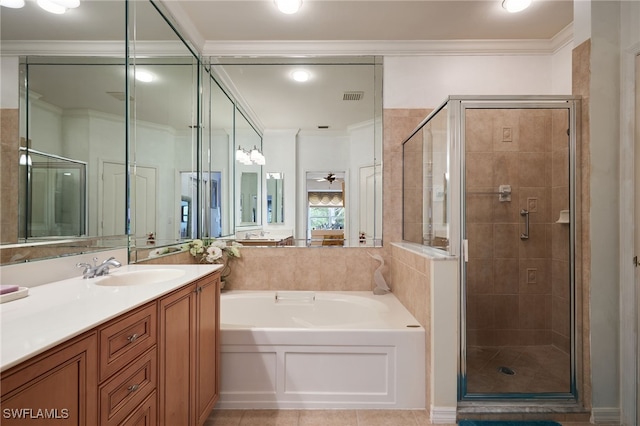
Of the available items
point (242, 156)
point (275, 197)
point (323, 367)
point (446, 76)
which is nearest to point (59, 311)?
point (323, 367)

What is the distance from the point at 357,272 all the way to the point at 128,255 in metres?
1.86

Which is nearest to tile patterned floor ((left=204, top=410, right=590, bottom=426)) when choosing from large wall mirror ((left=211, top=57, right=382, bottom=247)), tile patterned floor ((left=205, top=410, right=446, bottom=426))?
tile patterned floor ((left=205, top=410, right=446, bottom=426))

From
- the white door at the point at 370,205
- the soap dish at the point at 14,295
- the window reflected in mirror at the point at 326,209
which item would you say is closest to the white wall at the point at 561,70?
the white door at the point at 370,205

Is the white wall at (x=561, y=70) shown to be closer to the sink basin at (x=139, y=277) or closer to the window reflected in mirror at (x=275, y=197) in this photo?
the window reflected in mirror at (x=275, y=197)

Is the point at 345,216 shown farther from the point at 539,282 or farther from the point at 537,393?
the point at 537,393

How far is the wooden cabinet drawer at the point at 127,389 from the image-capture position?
3.04 ft

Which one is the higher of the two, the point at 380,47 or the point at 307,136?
the point at 380,47

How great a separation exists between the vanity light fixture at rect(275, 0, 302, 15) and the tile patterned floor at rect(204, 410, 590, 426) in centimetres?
276

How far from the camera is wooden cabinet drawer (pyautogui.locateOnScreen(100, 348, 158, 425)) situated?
3.04ft

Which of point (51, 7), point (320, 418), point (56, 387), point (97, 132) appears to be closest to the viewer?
point (56, 387)

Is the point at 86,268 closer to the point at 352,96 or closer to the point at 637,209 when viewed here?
the point at 352,96

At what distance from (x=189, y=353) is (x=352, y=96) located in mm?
2549

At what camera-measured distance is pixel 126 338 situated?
102cm

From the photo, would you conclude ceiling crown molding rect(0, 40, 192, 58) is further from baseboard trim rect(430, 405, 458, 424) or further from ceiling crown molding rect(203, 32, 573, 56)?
baseboard trim rect(430, 405, 458, 424)
